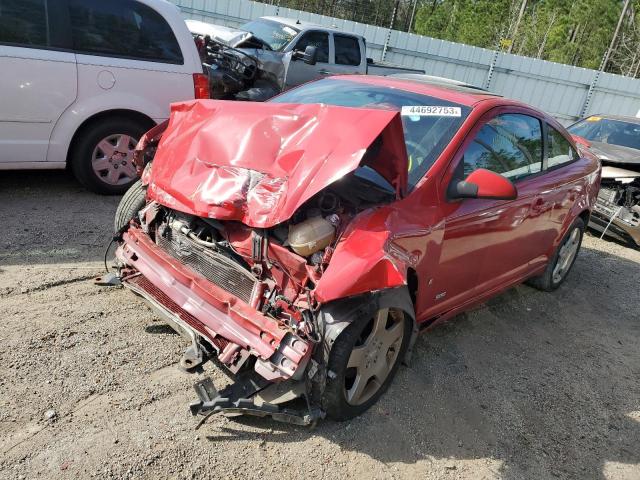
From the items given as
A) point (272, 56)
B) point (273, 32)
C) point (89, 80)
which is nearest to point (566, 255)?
point (89, 80)

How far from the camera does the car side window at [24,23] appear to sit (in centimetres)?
439

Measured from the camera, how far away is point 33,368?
2.72m

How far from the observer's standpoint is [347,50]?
32.3 ft

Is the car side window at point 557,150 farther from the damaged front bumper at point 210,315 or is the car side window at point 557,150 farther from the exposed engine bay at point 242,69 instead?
the exposed engine bay at point 242,69

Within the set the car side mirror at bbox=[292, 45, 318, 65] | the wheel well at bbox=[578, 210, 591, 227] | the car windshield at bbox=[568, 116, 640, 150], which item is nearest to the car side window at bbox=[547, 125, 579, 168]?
the wheel well at bbox=[578, 210, 591, 227]

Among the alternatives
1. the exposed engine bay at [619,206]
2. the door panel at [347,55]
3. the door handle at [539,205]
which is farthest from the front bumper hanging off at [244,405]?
the door panel at [347,55]

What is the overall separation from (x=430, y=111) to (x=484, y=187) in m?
0.68

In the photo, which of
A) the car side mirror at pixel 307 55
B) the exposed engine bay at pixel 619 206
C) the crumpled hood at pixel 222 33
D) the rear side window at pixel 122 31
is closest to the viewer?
the rear side window at pixel 122 31

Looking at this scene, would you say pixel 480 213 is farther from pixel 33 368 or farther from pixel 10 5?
pixel 10 5

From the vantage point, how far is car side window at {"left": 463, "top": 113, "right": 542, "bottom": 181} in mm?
3186

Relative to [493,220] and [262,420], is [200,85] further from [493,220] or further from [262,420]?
[262,420]

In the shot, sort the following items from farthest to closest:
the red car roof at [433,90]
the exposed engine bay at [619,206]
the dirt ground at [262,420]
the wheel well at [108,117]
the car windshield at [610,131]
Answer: the car windshield at [610,131] → the exposed engine bay at [619,206] → the wheel well at [108,117] → the red car roof at [433,90] → the dirt ground at [262,420]

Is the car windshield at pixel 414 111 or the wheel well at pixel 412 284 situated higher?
the car windshield at pixel 414 111

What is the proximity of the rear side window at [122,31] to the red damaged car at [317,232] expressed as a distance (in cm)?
191
